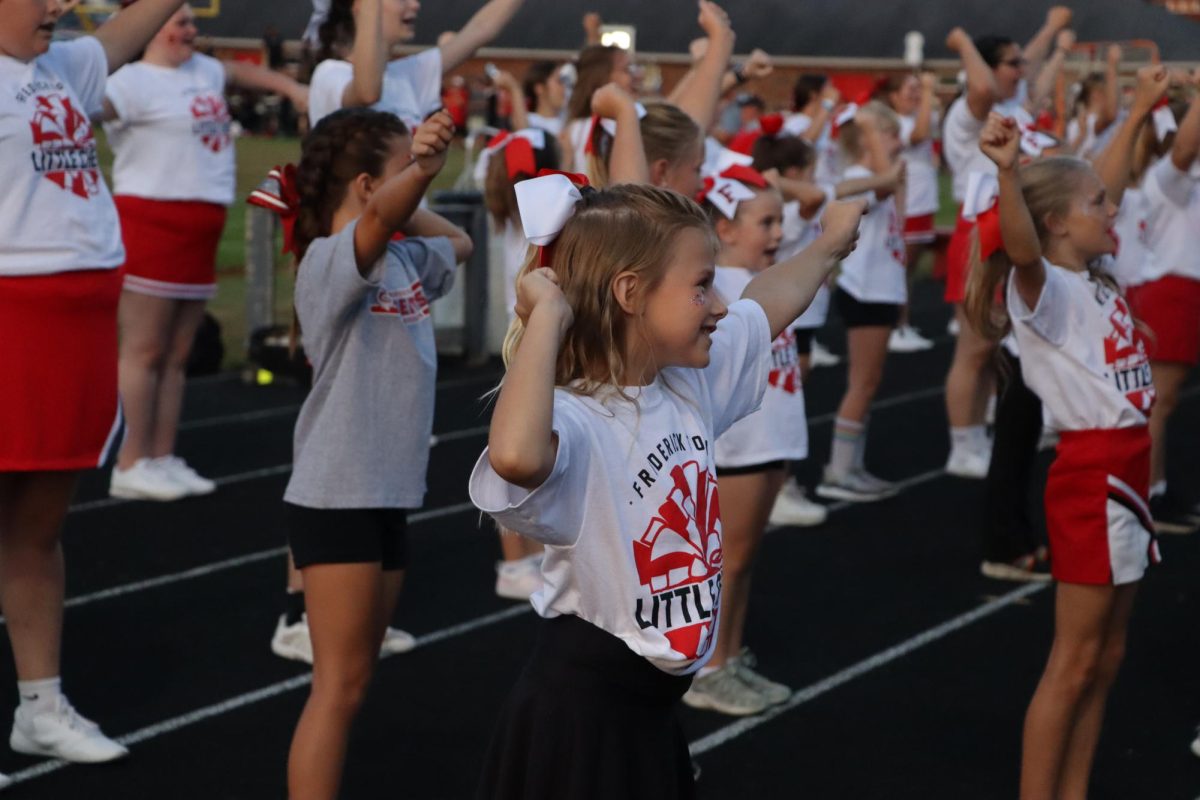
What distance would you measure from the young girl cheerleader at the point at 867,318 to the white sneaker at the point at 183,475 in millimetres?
2858

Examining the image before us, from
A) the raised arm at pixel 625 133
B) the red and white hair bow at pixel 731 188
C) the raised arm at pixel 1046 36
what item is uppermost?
the raised arm at pixel 1046 36

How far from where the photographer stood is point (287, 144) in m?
33.4

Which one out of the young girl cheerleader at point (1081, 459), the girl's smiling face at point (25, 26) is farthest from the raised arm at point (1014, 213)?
the girl's smiling face at point (25, 26)

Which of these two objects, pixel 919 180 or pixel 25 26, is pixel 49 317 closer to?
pixel 25 26

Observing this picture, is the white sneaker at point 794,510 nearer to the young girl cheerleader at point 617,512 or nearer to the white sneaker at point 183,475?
the white sneaker at point 183,475

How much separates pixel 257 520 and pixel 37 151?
3.05 metres

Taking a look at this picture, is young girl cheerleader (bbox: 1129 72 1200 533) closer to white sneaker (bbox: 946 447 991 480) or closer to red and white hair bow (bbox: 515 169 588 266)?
white sneaker (bbox: 946 447 991 480)

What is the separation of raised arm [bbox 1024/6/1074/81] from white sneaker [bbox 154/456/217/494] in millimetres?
4747

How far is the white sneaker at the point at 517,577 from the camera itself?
5.71 m

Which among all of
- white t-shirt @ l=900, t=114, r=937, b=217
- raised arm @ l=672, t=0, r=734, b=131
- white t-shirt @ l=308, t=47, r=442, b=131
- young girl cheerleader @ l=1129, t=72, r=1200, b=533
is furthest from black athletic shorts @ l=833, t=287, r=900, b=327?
white t-shirt @ l=900, t=114, r=937, b=217

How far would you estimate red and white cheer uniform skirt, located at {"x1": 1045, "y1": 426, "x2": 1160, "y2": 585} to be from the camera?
3648 mm

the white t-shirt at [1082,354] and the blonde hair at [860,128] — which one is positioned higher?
the blonde hair at [860,128]

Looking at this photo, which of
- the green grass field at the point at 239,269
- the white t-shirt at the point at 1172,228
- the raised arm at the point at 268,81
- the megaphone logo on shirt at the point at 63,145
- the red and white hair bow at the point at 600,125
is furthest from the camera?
the green grass field at the point at 239,269

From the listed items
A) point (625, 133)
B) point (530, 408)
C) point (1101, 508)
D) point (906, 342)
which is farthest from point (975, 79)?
point (530, 408)
